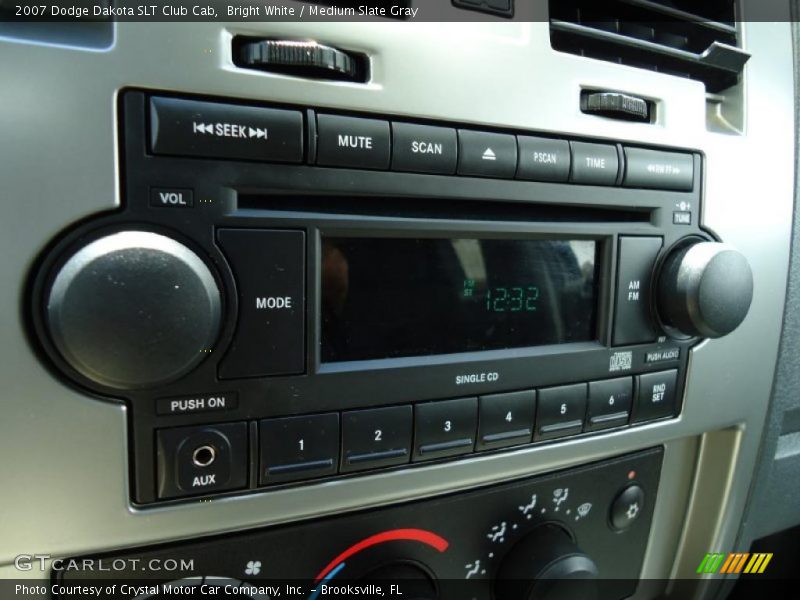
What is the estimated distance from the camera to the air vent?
509 mm

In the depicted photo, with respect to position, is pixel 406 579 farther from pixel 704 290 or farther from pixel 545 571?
pixel 704 290

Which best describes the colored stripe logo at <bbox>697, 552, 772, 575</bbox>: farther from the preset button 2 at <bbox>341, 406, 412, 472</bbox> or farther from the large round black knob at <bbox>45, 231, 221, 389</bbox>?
the large round black knob at <bbox>45, 231, 221, 389</bbox>

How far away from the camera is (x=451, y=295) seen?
47 cm

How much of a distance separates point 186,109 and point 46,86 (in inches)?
3.1

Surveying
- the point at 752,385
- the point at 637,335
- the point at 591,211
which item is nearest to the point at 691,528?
the point at 752,385

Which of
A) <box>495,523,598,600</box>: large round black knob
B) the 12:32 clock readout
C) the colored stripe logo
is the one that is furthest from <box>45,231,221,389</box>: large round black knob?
the colored stripe logo

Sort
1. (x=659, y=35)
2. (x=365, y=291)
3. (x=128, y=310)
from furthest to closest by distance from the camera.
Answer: (x=659, y=35) → (x=365, y=291) → (x=128, y=310)

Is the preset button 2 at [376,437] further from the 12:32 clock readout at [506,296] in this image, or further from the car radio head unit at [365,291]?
the 12:32 clock readout at [506,296]

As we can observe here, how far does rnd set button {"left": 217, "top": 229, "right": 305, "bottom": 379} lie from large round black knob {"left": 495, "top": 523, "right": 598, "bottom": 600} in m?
0.30

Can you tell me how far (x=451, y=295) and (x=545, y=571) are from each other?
0.27 meters

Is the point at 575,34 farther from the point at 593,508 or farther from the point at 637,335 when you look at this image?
the point at 593,508

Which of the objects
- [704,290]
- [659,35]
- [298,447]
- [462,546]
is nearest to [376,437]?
[298,447]

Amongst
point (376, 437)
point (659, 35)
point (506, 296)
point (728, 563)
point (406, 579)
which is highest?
point (659, 35)

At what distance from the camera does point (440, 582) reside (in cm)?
51
